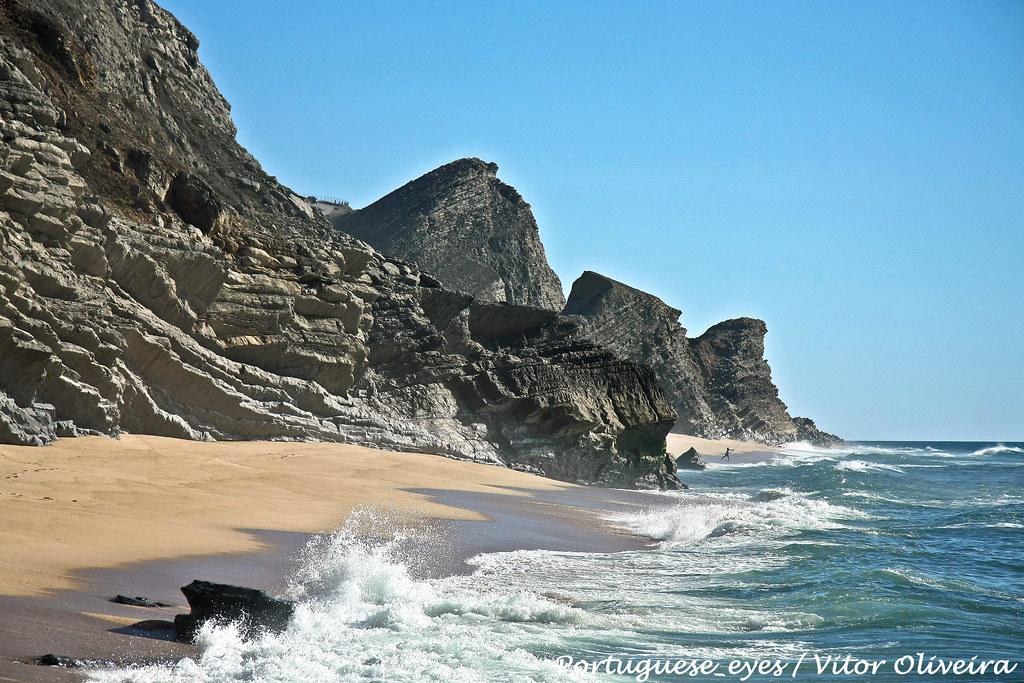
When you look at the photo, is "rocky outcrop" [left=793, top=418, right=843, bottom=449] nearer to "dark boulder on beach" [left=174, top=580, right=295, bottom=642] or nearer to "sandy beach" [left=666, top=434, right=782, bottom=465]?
"sandy beach" [left=666, top=434, right=782, bottom=465]

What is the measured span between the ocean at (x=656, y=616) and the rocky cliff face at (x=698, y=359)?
46.7 meters

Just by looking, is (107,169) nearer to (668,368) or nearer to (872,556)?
(872,556)

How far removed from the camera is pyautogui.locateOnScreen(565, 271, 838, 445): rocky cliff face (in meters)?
68.2

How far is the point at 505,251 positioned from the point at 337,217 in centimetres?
1176

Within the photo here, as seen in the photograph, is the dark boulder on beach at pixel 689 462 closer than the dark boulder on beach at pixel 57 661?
No

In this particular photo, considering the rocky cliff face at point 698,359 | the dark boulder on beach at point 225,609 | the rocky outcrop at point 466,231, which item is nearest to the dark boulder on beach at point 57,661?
→ the dark boulder on beach at point 225,609

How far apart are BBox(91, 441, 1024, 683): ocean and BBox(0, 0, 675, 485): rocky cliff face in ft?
24.2

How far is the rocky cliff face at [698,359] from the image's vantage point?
6825cm

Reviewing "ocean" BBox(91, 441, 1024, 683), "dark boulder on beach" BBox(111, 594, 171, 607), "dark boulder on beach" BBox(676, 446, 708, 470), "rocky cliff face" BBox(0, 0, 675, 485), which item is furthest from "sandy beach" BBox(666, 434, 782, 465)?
"dark boulder on beach" BBox(111, 594, 171, 607)

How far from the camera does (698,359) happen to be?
87.8 meters

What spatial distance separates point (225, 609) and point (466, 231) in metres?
50.8

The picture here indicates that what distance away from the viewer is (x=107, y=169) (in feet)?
71.4

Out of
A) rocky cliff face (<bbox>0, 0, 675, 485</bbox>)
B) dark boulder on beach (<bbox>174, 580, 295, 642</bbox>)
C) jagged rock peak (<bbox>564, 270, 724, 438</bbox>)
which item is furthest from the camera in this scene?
jagged rock peak (<bbox>564, 270, 724, 438</bbox>)

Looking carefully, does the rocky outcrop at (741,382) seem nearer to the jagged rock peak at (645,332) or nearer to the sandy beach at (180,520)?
the jagged rock peak at (645,332)
